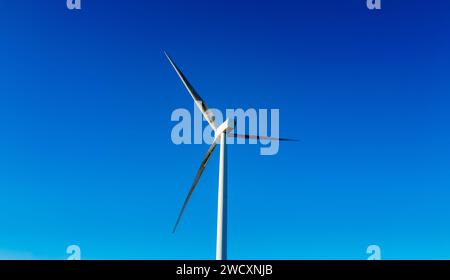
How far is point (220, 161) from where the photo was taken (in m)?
36.5

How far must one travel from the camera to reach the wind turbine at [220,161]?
33.5 metres

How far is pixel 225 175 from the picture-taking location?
35.8 meters

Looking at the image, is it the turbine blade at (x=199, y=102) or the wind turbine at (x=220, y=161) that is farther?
the turbine blade at (x=199, y=102)

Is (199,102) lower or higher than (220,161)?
higher

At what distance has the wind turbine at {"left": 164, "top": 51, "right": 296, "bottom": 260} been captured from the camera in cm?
3347

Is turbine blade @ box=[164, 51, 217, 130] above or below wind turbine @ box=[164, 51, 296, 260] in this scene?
above

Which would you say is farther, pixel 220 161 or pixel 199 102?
pixel 199 102

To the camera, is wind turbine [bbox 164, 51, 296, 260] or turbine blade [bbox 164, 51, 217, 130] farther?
turbine blade [bbox 164, 51, 217, 130]

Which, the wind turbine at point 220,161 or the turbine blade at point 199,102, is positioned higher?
the turbine blade at point 199,102
